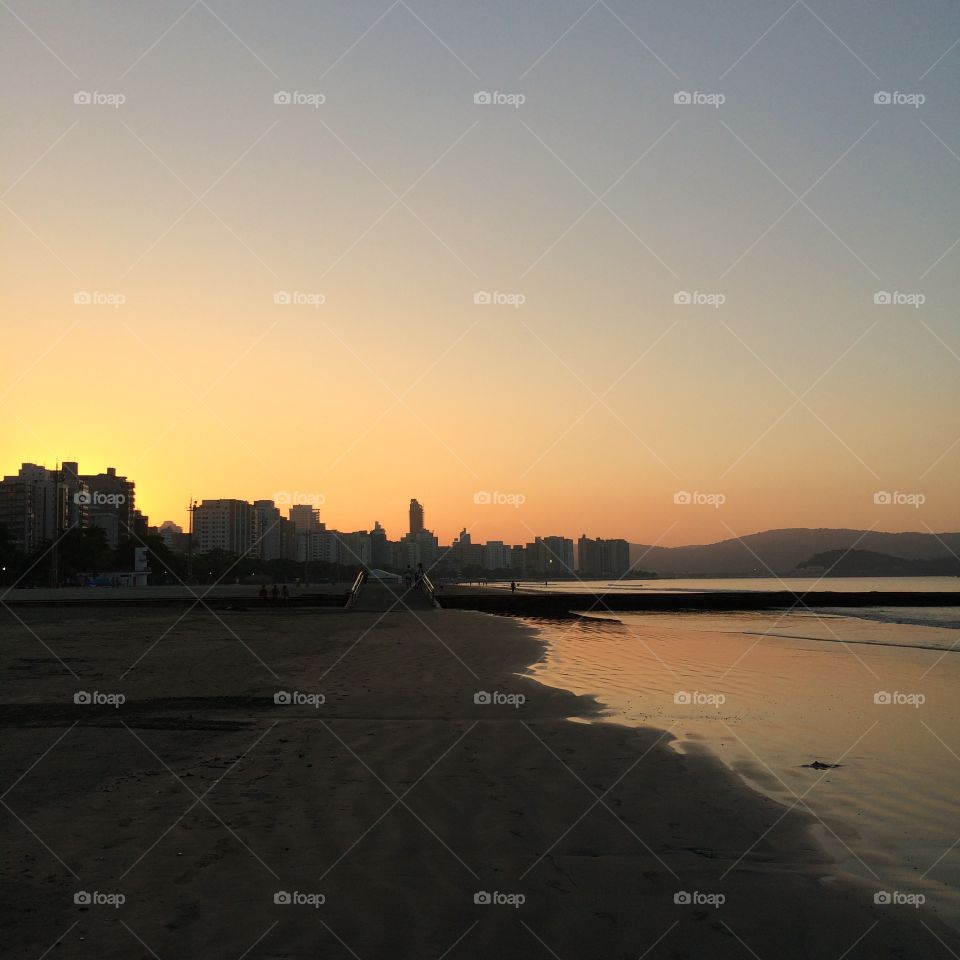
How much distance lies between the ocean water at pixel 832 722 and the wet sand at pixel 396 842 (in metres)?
0.52

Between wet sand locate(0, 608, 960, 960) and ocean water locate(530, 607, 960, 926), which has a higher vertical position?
wet sand locate(0, 608, 960, 960)

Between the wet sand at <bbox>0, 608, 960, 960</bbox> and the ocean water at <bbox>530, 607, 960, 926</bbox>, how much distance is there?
1.71ft

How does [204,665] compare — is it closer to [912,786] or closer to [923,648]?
[912,786]

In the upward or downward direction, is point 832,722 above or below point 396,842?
below

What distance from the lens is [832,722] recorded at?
41.2 feet

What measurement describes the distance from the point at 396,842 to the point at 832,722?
28.6 feet

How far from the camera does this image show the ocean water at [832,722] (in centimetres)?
691

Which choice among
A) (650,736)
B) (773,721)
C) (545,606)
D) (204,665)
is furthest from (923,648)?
(545,606)

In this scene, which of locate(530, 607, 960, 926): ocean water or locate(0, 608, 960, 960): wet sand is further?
locate(530, 607, 960, 926): ocean water

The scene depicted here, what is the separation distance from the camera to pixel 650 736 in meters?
11.1

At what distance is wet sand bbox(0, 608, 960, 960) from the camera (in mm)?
4961

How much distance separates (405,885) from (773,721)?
8663 millimetres

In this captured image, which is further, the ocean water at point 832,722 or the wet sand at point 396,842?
the ocean water at point 832,722

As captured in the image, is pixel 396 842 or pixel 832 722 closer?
pixel 396 842
